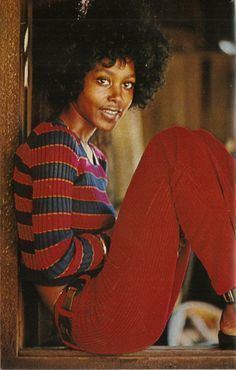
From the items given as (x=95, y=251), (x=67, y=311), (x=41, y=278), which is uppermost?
(x=95, y=251)

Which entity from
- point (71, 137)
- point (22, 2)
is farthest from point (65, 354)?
point (22, 2)

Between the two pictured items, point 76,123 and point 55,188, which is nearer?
point 55,188

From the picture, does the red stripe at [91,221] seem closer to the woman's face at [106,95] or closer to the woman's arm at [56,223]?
the woman's arm at [56,223]

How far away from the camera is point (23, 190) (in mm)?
2193

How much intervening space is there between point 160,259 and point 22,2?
3.77 ft

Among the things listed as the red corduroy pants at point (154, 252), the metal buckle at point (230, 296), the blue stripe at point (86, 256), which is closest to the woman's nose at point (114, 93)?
the red corduroy pants at point (154, 252)

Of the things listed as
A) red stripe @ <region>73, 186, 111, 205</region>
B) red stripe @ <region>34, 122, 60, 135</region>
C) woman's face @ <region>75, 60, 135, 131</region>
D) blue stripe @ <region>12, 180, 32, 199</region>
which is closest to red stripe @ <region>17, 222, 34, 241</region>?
blue stripe @ <region>12, 180, 32, 199</region>

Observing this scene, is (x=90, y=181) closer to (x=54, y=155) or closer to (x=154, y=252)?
(x=54, y=155)

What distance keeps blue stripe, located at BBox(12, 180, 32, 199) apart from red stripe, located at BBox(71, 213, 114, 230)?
20 centimetres

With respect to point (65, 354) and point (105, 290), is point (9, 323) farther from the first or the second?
point (105, 290)

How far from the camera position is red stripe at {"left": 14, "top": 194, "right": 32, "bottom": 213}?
2.18 metres

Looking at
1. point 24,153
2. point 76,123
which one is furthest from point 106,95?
point 24,153

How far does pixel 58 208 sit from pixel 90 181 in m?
0.17

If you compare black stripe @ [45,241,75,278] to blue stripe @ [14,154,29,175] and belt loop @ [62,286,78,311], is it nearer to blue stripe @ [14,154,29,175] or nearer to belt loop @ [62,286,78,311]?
belt loop @ [62,286,78,311]
